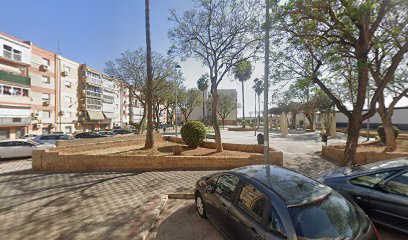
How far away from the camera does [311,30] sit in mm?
9289

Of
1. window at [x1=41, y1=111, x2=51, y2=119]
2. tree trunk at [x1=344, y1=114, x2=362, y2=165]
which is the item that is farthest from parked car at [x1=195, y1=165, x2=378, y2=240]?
window at [x1=41, y1=111, x2=51, y2=119]

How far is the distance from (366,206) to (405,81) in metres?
15.9

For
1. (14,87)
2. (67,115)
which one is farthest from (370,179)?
(67,115)

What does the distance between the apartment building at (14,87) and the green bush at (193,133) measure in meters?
25.6

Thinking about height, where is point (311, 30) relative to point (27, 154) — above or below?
above

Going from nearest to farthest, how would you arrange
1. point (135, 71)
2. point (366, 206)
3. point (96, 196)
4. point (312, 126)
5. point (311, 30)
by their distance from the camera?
1. point (366, 206)
2. point (96, 196)
3. point (311, 30)
4. point (135, 71)
5. point (312, 126)

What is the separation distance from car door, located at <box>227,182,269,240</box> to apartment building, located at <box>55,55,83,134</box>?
41.4 meters

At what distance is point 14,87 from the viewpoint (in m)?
28.4

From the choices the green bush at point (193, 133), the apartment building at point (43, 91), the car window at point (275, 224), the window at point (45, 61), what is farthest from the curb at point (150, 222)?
the window at point (45, 61)

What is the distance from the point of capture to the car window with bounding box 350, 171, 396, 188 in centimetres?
446

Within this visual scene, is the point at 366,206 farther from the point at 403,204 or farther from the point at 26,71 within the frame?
the point at 26,71

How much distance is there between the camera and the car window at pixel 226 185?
13.6ft

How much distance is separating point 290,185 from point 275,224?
88 cm

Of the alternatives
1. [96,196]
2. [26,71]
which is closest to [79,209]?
[96,196]
